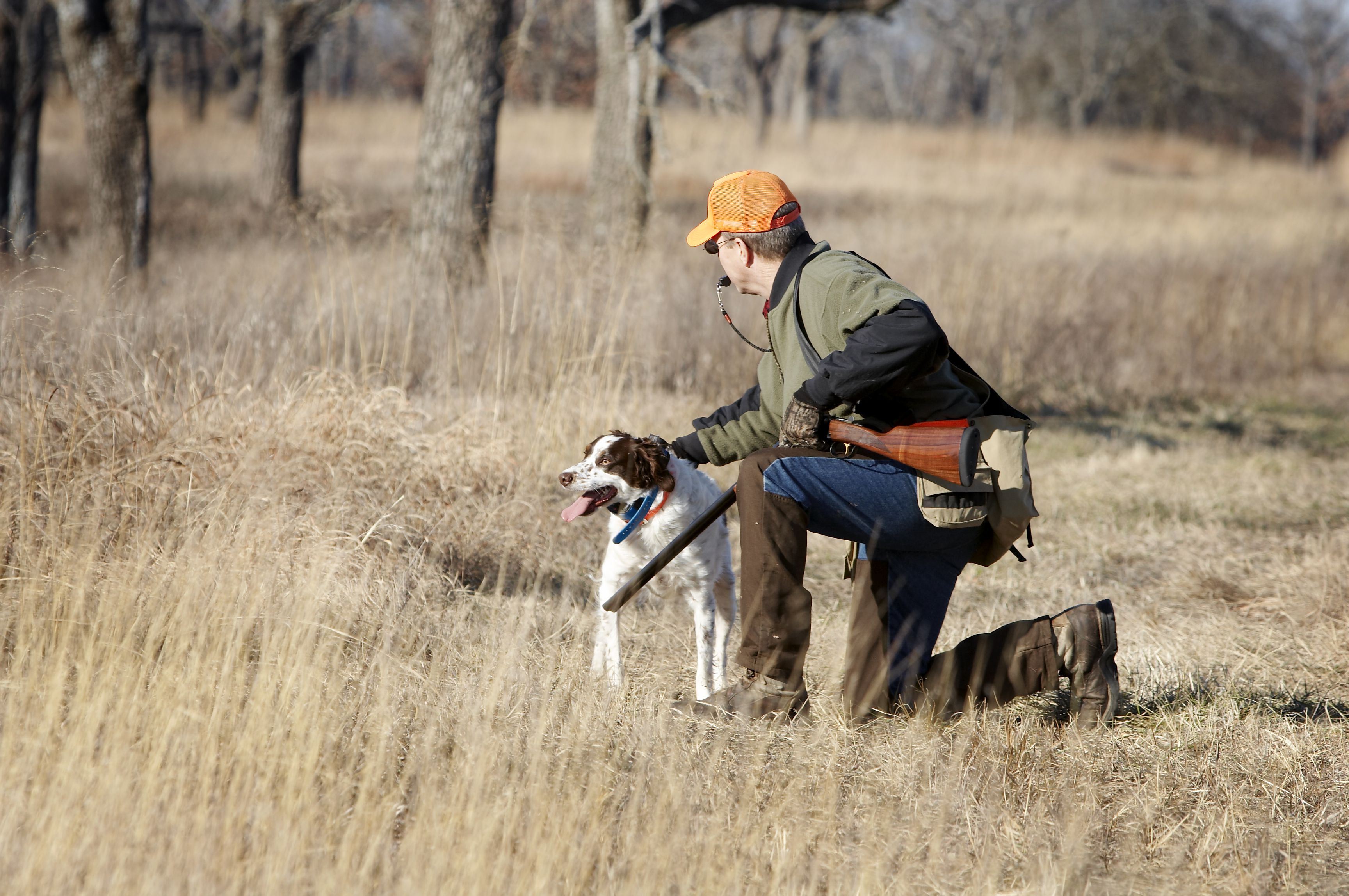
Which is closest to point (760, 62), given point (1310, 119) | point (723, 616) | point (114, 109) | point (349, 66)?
point (1310, 119)

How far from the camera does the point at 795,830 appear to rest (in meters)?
2.56

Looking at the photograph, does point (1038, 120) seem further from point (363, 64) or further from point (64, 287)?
point (64, 287)

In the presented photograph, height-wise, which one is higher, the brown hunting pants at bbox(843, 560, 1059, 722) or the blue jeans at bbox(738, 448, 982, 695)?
the blue jeans at bbox(738, 448, 982, 695)

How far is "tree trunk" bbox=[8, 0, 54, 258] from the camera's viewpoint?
995 centimetres

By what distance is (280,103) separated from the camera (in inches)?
504

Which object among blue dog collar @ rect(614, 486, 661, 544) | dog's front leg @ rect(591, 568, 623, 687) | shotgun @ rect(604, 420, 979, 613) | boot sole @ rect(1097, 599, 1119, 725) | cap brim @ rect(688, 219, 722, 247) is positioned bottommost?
dog's front leg @ rect(591, 568, 623, 687)

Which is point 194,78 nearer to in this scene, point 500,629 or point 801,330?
point 500,629

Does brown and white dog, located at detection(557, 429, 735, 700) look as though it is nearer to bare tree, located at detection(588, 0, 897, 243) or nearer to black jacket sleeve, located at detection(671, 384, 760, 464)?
black jacket sleeve, located at detection(671, 384, 760, 464)

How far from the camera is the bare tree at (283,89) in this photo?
12.6 meters

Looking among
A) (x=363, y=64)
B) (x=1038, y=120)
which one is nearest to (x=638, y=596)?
(x=1038, y=120)

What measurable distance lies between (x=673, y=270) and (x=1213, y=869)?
18.8 ft

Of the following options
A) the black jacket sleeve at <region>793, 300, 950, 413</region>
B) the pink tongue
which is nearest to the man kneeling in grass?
the black jacket sleeve at <region>793, 300, 950, 413</region>

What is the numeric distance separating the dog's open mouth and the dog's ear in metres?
0.11

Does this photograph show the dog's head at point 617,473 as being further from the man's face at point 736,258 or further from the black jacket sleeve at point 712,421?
the man's face at point 736,258
